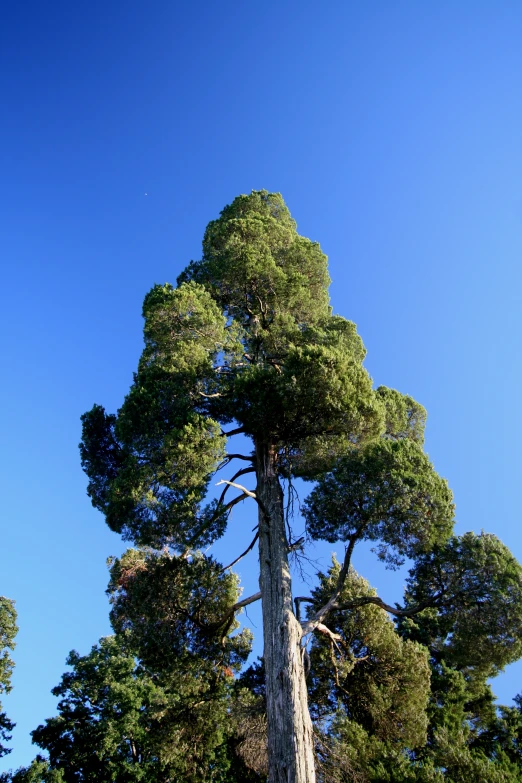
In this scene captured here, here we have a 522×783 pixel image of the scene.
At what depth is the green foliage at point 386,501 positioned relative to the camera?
28.8 ft

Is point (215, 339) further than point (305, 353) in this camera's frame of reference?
Yes

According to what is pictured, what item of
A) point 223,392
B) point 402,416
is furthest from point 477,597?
point 223,392

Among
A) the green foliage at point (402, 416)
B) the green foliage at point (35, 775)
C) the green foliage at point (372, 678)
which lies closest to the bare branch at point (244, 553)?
the green foliage at point (372, 678)

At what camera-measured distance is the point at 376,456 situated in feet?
30.0

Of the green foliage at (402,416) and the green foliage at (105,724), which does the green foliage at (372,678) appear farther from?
the green foliage at (105,724)

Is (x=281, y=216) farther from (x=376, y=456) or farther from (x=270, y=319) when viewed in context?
(x=376, y=456)

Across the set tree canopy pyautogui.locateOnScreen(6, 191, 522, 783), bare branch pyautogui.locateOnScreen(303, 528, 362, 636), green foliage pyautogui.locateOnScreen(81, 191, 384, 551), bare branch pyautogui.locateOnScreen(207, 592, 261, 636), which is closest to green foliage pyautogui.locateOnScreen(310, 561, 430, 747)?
tree canopy pyautogui.locateOnScreen(6, 191, 522, 783)

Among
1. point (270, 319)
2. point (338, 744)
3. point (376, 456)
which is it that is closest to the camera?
point (338, 744)

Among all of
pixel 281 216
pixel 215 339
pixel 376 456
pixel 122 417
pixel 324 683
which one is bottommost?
pixel 324 683

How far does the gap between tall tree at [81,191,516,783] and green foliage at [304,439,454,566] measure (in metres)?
0.02

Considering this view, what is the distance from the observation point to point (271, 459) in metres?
10.4

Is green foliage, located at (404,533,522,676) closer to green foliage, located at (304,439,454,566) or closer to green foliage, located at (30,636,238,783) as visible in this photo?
green foliage, located at (304,439,454,566)

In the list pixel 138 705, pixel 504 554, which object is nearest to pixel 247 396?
pixel 504 554

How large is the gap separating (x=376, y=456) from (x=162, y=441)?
4.10 meters
